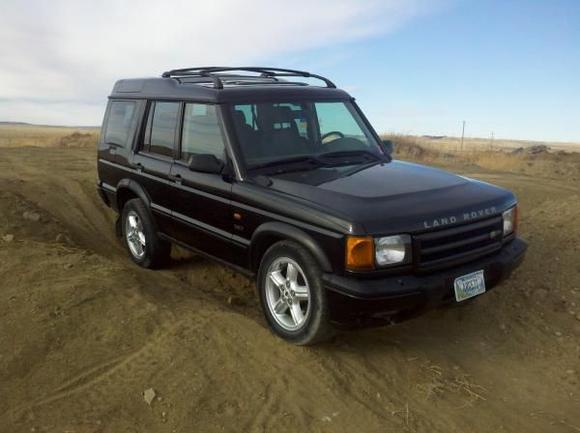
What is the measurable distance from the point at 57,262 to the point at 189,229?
1387 millimetres

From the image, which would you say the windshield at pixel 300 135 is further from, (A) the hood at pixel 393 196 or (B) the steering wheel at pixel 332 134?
(A) the hood at pixel 393 196

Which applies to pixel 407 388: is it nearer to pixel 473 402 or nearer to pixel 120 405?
pixel 473 402

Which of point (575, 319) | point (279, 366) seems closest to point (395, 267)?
point (279, 366)

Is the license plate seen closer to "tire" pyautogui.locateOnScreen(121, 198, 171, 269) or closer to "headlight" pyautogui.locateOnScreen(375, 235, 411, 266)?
"headlight" pyautogui.locateOnScreen(375, 235, 411, 266)

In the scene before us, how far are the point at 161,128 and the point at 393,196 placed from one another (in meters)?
2.75

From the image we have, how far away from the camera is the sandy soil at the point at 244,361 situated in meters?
3.38

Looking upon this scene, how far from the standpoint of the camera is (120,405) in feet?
11.1

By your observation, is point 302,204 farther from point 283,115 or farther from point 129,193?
point 129,193

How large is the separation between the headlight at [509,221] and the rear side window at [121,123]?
395 centimetres

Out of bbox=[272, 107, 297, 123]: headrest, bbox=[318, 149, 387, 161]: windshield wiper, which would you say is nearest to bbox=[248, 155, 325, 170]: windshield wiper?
bbox=[318, 149, 387, 161]: windshield wiper

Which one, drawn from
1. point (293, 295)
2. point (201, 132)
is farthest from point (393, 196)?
point (201, 132)

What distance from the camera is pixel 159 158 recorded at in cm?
549

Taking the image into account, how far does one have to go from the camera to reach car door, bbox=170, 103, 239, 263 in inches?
181

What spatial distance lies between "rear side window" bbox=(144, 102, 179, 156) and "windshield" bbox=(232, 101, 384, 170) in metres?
0.93
